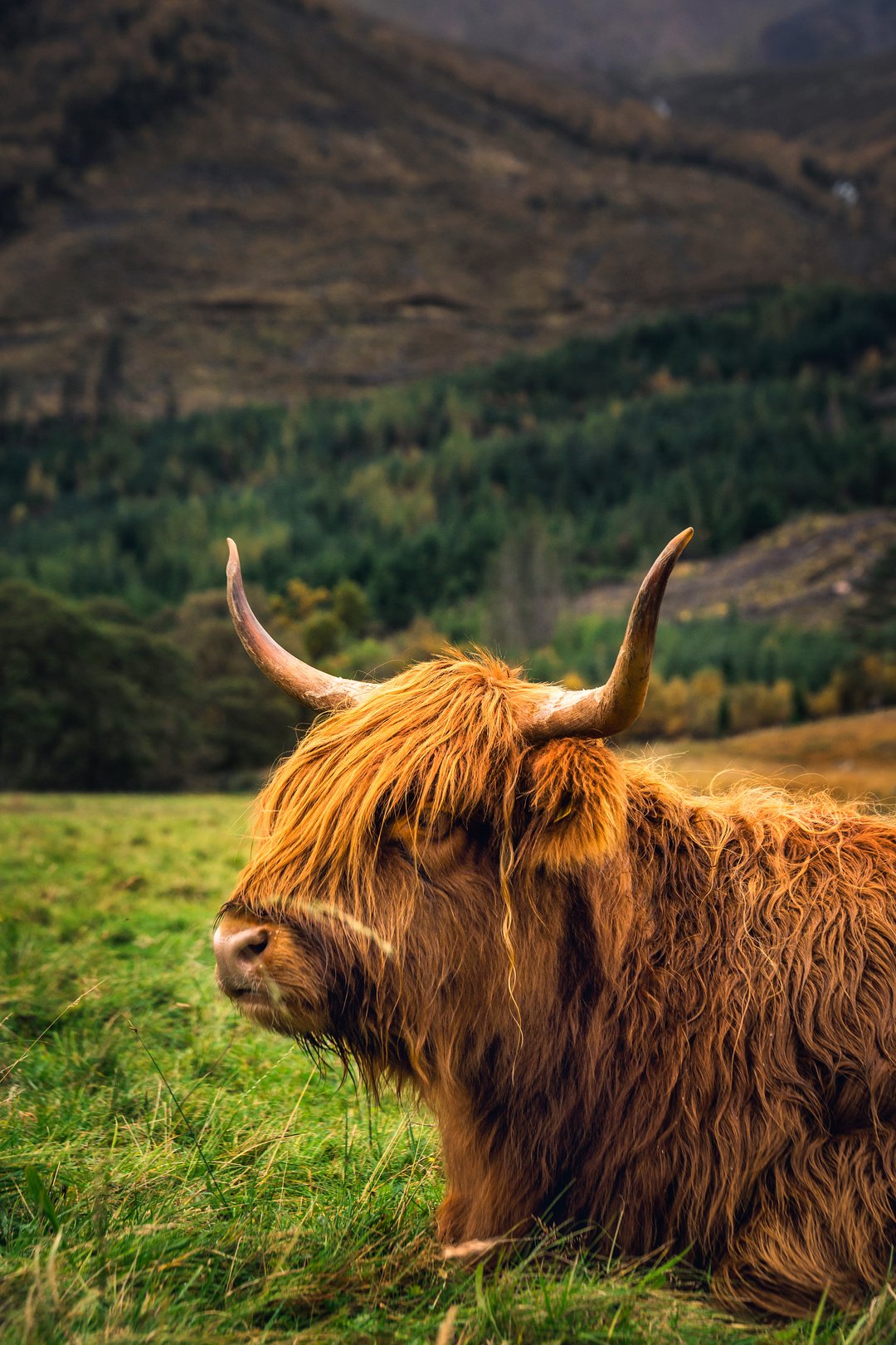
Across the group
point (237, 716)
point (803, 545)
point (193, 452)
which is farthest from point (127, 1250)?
point (193, 452)

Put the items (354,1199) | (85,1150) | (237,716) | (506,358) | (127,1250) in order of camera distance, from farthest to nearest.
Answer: (506,358) < (237,716) < (85,1150) < (354,1199) < (127,1250)

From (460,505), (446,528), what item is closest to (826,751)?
(446,528)

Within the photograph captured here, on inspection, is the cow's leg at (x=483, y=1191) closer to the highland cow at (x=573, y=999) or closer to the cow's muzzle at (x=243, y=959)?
the highland cow at (x=573, y=999)

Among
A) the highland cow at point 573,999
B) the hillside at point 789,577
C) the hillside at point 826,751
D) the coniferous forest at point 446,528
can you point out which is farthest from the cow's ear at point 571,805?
the hillside at point 789,577

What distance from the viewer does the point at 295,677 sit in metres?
2.86

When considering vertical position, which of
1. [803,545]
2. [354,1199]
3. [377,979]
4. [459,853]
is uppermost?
[803,545]

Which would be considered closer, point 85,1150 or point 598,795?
point 598,795

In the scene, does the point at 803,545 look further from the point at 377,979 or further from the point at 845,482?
the point at 377,979

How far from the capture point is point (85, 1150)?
2.82 m

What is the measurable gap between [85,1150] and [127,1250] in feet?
2.76

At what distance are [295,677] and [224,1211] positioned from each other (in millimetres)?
1381

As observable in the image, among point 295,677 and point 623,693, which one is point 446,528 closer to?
point 295,677

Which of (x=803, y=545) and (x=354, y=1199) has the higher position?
(x=803, y=545)

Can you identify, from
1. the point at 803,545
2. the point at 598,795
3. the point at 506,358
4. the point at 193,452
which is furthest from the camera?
the point at 506,358
